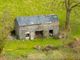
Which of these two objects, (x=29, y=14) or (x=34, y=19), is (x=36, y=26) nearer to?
(x=34, y=19)

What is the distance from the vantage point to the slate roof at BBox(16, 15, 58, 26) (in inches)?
1709

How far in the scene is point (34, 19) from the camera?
144ft

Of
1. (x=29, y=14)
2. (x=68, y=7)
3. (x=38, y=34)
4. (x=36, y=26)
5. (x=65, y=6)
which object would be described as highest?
(x=65, y=6)

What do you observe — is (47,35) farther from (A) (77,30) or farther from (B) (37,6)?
(B) (37,6)

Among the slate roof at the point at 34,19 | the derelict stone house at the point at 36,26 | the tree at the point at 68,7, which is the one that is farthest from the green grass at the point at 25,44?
the tree at the point at 68,7

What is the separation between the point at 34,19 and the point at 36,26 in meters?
1.08

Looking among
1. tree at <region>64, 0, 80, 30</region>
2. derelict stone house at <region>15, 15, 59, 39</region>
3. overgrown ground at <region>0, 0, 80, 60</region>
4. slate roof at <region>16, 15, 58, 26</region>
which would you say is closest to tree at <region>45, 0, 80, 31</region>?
tree at <region>64, 0, 80, 30</region>

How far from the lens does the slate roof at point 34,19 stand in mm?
43406

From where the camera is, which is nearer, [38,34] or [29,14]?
[38,34]

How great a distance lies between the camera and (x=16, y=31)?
44344 millimetres

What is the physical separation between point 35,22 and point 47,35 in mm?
2752

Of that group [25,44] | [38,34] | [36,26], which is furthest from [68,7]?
[25,44]

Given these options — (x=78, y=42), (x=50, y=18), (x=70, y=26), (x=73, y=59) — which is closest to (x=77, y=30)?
(x=70, y=26)

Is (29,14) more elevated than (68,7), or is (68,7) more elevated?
(68,7)
